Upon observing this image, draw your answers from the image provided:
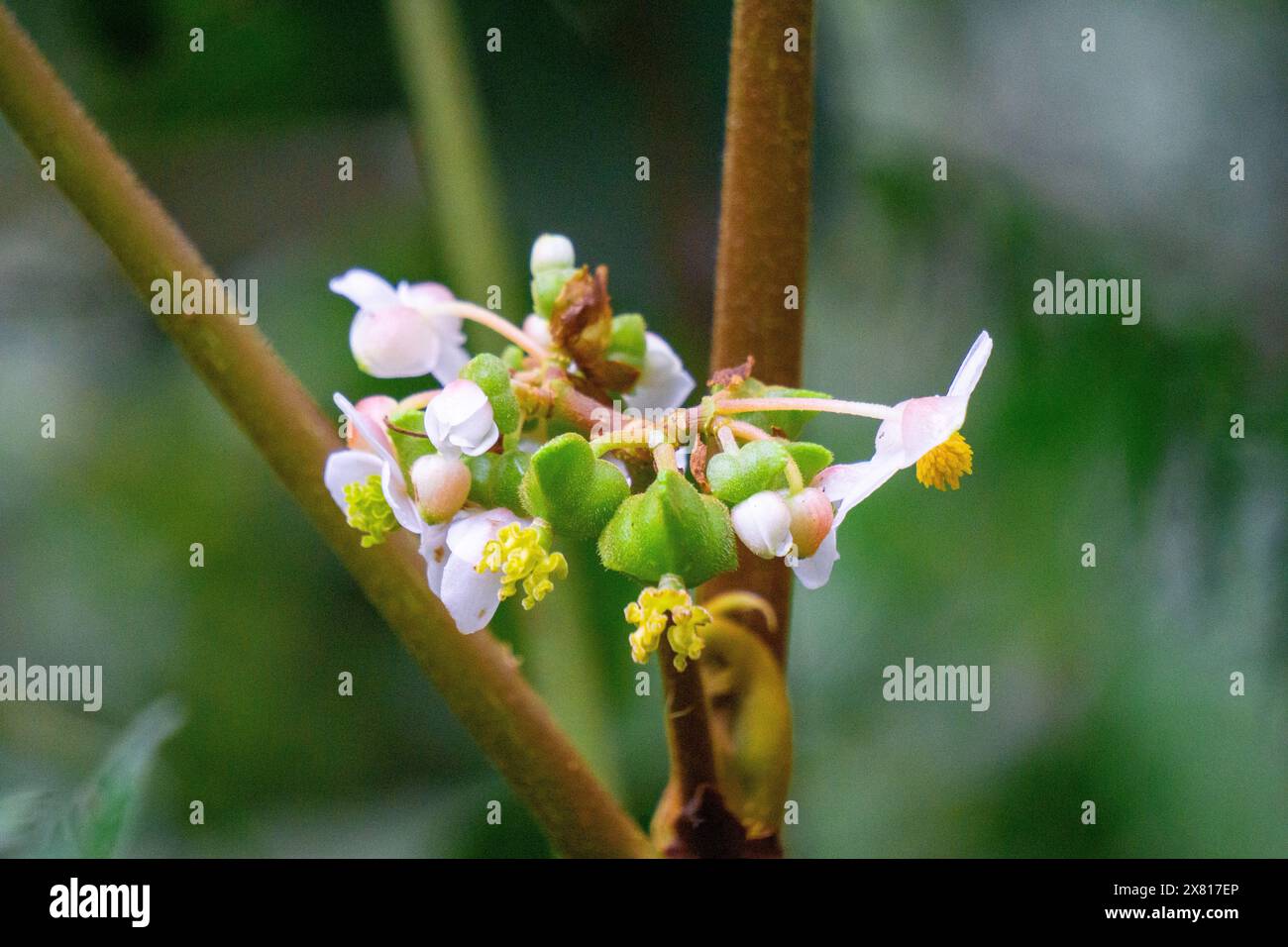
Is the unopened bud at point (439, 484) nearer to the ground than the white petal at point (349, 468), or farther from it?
nearer to the ground

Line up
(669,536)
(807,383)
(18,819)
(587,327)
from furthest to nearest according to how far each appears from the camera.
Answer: (807,383), (18,819), (587,327), (669,536)

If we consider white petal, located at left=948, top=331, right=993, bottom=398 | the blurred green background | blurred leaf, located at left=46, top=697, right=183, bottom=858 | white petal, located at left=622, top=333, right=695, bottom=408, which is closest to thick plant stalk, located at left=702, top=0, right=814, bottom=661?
white petal, located at left=622, top=333, right=695, bottom=408

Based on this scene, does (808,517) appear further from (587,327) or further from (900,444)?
(587,327)

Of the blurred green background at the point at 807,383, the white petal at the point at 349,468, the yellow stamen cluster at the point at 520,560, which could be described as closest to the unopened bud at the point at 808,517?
the yellow stamen cluster at the point at 520,560

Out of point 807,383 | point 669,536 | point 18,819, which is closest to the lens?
point 669,536

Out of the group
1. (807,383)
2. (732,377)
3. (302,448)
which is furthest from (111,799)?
(807,383)

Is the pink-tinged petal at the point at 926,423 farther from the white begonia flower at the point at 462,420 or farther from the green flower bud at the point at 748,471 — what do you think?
the white begonia flower at the point at 462,420
